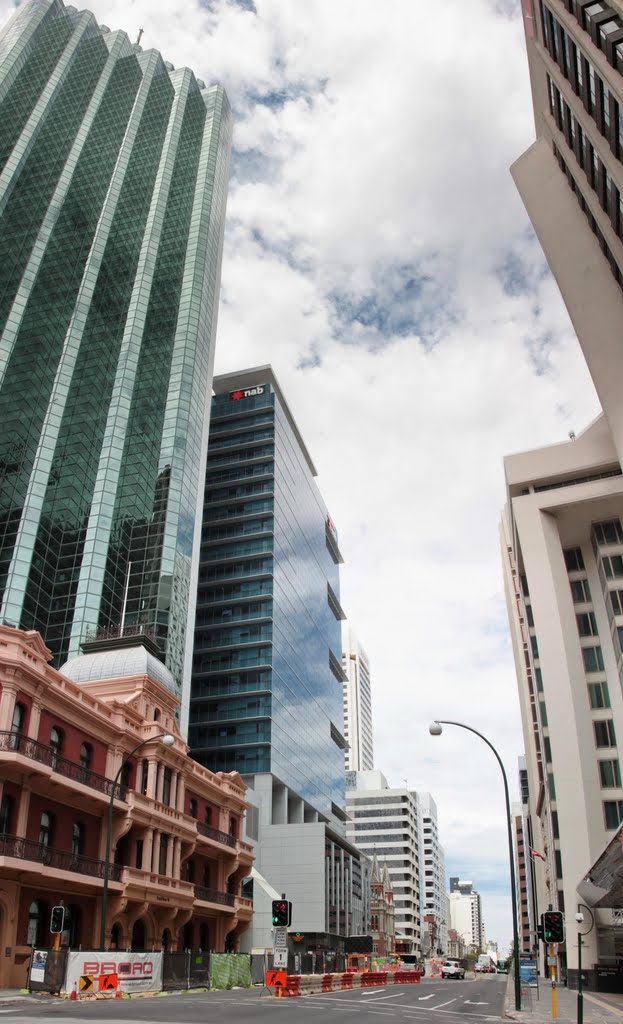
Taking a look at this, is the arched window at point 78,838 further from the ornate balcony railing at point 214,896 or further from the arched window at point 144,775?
the ornate balcony railing at point 214,896

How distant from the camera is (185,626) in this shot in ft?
281

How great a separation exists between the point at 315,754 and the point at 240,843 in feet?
179

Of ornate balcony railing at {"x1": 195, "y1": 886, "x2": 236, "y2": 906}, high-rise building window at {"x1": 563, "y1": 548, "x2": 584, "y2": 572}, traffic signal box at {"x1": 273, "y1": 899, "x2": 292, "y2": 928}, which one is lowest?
traffic signal box at {"x1": 273, "y1": 899, "x2": 292, "y2": 928}

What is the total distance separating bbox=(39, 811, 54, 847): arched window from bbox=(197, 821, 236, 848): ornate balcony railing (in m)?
15.9

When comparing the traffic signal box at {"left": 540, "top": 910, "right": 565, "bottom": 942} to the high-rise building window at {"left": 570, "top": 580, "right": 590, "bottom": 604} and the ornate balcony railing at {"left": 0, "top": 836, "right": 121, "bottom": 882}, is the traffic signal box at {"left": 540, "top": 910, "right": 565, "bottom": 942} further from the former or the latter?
the high-rise building window at {"left": 570, "top": 580, "right": 590, "bottom": 604}

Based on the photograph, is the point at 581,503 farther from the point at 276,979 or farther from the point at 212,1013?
the point at 212,1013

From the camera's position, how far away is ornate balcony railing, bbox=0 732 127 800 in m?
30.8

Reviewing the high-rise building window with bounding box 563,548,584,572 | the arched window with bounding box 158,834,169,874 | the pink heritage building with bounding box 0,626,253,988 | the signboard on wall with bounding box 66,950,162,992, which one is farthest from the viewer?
the high-rise building window with bounding box 563,548,584,572

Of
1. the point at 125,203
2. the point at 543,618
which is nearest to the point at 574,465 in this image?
the point at 543,618

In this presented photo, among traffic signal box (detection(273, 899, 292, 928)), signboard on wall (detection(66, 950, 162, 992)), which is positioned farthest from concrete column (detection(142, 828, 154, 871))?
traffic signal box (detection(273, 899, 292, 928))

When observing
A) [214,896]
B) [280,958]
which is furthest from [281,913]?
[214,896]

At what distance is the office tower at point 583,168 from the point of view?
100ft

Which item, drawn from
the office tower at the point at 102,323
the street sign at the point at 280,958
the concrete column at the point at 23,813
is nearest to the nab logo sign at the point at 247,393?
the office tower at the point at 102,323

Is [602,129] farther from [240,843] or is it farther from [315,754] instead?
[315,754]
